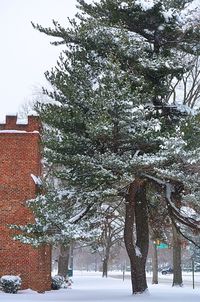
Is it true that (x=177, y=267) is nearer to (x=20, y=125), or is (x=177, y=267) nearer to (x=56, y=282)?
(x=56, y=282)

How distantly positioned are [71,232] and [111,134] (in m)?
3.23

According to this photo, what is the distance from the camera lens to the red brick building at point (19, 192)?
19766 mm

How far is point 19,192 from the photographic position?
Result: 20.4 m

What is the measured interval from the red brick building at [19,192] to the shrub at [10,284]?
2.72 feet

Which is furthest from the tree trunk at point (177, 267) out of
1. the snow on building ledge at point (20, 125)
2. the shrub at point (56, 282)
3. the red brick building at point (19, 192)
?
the snow on building ledge at point (20, 125)

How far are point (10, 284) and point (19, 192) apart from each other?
3.69 meters

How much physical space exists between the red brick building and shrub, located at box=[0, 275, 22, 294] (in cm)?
83

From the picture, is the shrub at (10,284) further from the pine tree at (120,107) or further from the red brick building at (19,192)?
the pine tree at (120,107)

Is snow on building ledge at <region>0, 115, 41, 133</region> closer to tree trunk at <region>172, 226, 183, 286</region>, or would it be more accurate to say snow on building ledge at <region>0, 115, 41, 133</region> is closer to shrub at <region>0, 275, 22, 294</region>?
shrub at <region>0, 275, 22, 294</region>

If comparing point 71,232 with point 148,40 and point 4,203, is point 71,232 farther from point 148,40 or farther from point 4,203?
point 148,40

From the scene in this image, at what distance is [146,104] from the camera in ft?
55.7

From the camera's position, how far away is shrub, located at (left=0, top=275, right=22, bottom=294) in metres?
18.5

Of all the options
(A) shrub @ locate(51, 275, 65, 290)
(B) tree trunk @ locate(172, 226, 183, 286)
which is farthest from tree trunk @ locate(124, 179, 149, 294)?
(B) tree trunk @ locate(172, 226, 183, 286)

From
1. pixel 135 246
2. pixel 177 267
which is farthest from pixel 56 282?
pixel 177 267
